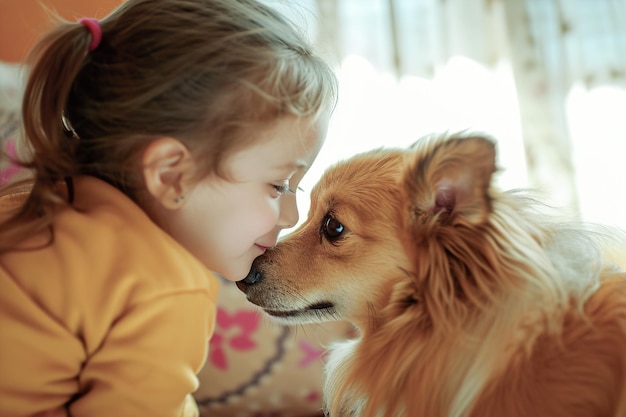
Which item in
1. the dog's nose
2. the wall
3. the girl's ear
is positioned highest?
the wall

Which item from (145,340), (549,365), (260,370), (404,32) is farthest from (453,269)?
(404,32)

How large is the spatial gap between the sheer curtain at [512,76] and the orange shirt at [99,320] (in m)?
1.63

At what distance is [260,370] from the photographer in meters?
1.78

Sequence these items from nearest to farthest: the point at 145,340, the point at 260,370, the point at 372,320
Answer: the point at 145,340 → the point at 372,320 → the point at 260,370

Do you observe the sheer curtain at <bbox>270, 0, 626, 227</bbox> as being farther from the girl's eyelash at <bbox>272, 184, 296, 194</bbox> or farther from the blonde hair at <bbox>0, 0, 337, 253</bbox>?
the blonde hair at <bbox>0, 0, 337, 253</bbox>

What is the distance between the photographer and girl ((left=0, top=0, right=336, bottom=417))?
92 cm

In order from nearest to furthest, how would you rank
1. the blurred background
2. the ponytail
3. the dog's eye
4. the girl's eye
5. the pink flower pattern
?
the ponytail, the girl's eye, the dog's eye, the pink flower pattern, the blurred background

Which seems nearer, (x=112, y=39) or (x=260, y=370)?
(x=112, y=39)

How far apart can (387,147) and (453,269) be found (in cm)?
41

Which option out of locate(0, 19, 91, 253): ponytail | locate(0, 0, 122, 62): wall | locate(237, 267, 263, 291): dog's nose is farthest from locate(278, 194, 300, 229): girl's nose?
locate(0, 0, 122, 62): wall

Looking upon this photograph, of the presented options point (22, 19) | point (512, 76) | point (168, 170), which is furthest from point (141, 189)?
point (512, 76)

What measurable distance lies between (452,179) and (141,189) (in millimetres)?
567

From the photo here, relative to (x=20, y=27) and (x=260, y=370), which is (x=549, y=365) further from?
(x=20, y=27)

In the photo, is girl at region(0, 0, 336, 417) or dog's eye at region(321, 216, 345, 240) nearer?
girl at region(0, 0, 336, 417)
